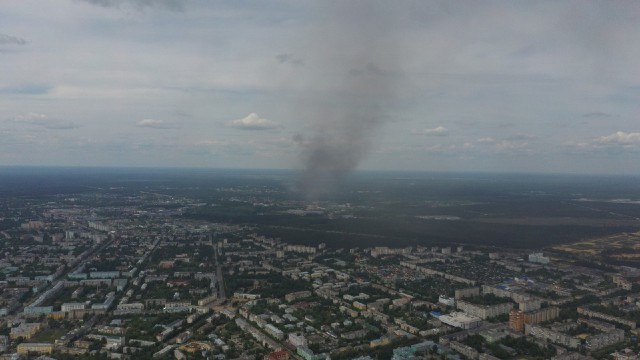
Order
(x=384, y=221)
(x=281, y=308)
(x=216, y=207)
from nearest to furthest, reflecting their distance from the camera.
Answer: (x=281, y=308) → (x=384, y=221) → (x=216, y=207)

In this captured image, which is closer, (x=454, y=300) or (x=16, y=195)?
(x=454, y=300)

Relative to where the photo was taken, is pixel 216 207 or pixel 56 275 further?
pixel 216 207

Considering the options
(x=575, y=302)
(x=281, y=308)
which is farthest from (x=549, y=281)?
(x=281, y=308)

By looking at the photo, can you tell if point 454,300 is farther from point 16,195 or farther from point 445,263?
point 16,195

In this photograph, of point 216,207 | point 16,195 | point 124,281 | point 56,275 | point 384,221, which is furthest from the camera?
point 16,195

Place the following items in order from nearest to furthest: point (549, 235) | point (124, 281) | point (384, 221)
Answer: point (124, 281) → point (549, 235) → point (384, 221)

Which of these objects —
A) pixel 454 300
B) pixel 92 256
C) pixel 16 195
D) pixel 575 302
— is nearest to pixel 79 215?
pixel 92 256

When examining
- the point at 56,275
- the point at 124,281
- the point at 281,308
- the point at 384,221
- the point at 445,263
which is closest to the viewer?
the point at 281,308

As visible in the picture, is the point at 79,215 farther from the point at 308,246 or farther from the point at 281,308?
the point at 281,308

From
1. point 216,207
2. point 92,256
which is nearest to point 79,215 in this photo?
point 216,207
